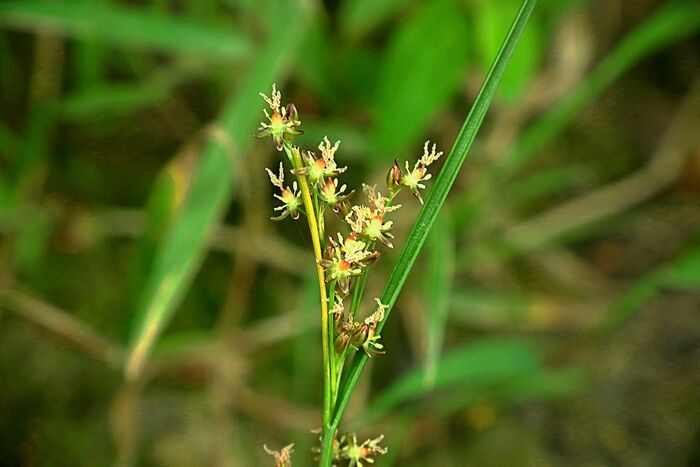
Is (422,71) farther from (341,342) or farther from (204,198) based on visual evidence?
(341,342)

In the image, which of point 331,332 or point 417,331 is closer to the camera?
point 331,332

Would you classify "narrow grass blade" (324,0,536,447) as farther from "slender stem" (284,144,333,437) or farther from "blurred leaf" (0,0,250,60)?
"blurred leaf" (0,0,250,60)

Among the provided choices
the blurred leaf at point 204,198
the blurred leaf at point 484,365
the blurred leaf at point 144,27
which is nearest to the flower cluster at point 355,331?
the blurred leaf at point 204,198

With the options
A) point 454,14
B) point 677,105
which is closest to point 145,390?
point 454,14

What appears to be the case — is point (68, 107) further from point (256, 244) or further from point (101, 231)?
point (256, 244)

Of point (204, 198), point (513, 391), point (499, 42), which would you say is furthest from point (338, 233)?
point (513, 391)

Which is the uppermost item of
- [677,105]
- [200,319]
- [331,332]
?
[677,105]

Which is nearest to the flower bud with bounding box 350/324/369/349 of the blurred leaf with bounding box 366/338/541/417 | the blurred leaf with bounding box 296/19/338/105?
the blurred leaf with bounding box 366/338/541/417

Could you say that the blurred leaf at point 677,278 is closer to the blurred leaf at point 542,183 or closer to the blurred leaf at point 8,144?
the blurred leaf at point 542,183
